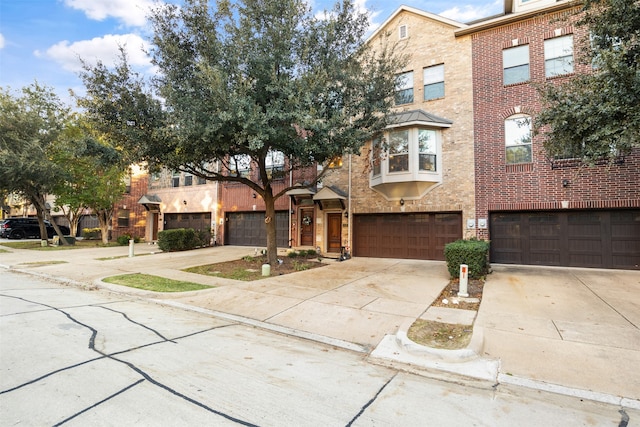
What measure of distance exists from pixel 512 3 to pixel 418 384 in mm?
16044

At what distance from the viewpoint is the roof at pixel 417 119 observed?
12.7m

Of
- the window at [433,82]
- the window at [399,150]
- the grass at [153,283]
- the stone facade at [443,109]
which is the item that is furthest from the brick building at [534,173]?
the grass at [153,283]

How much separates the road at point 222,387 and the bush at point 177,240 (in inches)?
478

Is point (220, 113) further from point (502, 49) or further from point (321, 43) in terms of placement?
point (502, 49)

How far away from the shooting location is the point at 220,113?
7.91 m

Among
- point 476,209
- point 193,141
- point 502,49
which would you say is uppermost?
point 502,49

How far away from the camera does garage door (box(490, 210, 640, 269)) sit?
10.9m

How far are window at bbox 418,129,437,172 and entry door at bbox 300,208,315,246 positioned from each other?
5.96 m

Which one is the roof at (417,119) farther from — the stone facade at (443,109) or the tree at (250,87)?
the tree at (250,87)

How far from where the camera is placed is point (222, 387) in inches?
136

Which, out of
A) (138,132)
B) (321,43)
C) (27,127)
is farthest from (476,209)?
(27,127)

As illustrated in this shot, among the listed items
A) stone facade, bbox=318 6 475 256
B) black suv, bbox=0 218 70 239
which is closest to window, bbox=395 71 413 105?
stone facade, bbox=318 6 475 256

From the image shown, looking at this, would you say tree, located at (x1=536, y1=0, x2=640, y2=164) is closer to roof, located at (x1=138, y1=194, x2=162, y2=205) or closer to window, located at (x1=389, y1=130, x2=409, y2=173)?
→ window, located at (x1=389, y1=130, x2=409, y2=173)

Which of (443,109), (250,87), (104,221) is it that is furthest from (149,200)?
(443,109)
